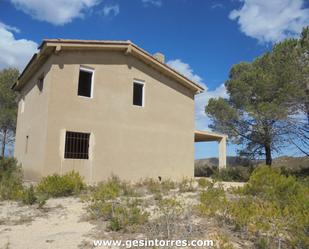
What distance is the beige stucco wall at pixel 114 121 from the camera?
1383 cm

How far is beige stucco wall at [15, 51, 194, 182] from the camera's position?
45.4 ft

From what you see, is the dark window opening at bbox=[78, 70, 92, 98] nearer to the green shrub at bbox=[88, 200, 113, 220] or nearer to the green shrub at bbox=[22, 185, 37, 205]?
the green shrub at bbox=[22, 185, 37, 205]

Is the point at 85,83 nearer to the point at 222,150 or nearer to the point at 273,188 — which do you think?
the point at 273,188

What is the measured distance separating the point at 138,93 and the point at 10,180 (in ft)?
23.0

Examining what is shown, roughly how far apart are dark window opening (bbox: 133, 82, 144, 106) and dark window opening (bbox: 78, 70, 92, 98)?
230cm

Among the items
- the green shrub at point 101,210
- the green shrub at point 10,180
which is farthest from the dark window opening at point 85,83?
the green shrub at point 101,210

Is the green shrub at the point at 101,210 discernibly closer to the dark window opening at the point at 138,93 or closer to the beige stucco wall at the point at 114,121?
the beige stucco wall at the point at 114,121

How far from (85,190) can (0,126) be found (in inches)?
909

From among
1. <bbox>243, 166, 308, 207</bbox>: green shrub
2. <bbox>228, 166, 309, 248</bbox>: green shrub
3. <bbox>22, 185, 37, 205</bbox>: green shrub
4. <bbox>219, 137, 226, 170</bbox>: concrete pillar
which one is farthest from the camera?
<bbox>219, 137, 226, 170</bbox>: concrete pillar

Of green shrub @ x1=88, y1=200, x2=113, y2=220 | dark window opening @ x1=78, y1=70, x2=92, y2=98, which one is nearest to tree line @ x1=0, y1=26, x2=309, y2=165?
dark window opening @ x1=78, y1=70, x2=92, y2=98

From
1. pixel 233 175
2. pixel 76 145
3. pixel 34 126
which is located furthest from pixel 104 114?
pixel 233 175

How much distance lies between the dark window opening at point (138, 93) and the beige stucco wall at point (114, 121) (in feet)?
0.87

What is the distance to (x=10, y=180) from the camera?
484 inches

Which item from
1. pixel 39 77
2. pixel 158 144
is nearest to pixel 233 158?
pixel 158 144
